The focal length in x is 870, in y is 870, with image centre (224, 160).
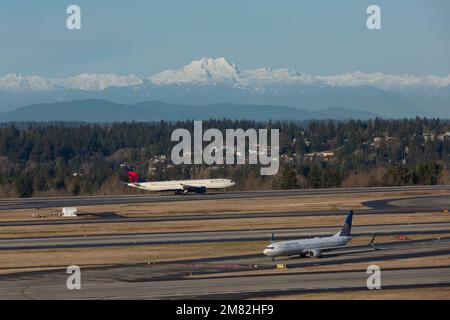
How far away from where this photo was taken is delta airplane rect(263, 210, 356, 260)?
7250cm

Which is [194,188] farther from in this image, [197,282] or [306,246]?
[197,282]

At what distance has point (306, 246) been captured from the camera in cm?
7388

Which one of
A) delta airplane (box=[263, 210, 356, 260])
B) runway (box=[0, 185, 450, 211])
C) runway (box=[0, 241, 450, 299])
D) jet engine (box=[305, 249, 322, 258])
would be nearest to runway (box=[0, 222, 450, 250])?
delta airplane (box=[263, 210, 356, 260])

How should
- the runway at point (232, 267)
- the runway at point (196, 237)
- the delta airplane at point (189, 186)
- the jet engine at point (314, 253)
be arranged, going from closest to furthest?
the runway at point (232, 267), the jet engine at point (314, 253), the runway at point (196, 237), the delta airplane at point (189, 186)

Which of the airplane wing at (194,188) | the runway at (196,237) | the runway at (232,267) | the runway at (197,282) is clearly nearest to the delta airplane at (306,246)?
the runway at (232,267)

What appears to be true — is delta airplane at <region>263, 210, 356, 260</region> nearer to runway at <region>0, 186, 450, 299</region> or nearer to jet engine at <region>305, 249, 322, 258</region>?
jet engine at <region>305, 249, 322, 258</region>

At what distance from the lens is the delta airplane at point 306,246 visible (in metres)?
72.5

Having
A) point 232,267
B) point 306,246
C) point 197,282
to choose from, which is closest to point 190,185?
point 306,246

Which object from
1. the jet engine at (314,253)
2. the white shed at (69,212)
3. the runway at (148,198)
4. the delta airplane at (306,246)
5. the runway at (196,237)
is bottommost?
the runway at (148,198)

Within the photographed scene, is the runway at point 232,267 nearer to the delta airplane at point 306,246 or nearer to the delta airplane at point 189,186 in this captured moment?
the delta airplane at point 306,246

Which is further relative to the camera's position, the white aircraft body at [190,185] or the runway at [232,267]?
the white aircraft body at [190,185]
